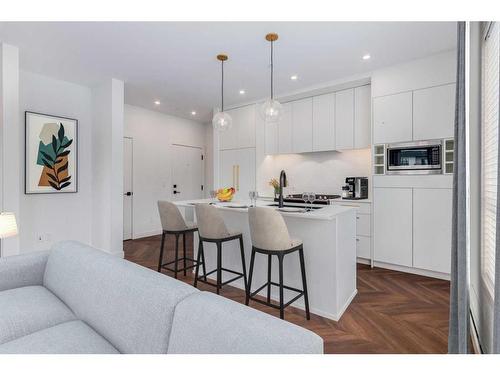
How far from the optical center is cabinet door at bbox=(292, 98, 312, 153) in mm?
4609

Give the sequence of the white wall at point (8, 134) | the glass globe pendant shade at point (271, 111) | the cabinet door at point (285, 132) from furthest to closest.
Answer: the cabinet door at point (285, 132)
the white wall at point (8, 134)
the glass globe pendant shade at point (271, 111)

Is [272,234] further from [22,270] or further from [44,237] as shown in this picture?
[44,237]

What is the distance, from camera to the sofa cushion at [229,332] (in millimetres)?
860

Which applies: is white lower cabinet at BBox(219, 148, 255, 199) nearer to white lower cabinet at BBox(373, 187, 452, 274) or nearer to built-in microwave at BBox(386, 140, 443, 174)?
white lower cabinet at BBox(373, 187, 452, 274)

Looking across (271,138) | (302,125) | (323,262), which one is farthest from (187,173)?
(323,262)

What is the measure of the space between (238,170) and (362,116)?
2.38 meters

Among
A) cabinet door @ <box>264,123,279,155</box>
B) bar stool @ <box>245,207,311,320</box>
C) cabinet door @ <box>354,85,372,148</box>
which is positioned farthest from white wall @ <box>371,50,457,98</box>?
bar stool @ <box>245,207,311,320</box>

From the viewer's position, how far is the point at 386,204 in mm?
3594

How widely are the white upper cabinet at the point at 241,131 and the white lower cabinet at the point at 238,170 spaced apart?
0.12 m

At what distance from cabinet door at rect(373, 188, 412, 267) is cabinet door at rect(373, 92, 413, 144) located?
68 cm

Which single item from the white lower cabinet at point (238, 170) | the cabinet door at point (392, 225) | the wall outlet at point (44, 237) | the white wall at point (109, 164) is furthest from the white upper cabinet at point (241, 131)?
the wall outlet at point (44, 237)

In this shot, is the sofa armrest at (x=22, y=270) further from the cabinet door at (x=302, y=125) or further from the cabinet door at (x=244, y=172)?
the cabinet door at (x=302, y=125)

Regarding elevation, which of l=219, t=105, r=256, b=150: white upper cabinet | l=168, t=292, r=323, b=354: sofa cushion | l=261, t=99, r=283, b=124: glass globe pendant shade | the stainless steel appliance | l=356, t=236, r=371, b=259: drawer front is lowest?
l=356, t=236, r=371, b=259: drawer front
